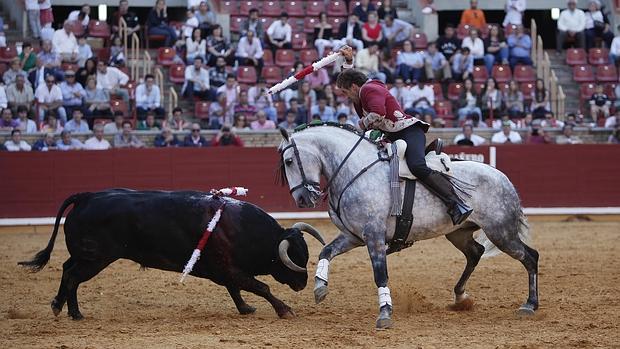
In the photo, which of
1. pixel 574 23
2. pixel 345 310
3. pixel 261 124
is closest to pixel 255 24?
pixel 261 124

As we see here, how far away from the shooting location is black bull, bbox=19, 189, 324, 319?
862 cm

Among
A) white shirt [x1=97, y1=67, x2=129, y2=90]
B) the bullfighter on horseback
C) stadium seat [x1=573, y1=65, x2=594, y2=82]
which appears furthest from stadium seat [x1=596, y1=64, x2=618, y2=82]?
the bullfighter on horseback

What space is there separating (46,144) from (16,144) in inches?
18.3

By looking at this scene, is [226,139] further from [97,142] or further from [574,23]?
[574,23]

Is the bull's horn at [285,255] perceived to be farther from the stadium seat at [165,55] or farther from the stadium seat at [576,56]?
the stadium seat at [576,56]

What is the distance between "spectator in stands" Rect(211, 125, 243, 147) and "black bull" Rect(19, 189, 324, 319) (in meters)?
8.50

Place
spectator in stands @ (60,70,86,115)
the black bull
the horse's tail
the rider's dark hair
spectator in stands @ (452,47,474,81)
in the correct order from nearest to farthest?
the rider's dark hair → the black bull → the horse's tail → spectator in stands @ (60,70,86,115) → spectator in stands @ (452,47,474,81)

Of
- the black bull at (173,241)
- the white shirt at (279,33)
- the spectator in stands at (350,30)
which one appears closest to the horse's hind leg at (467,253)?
the black bull at (173,241)

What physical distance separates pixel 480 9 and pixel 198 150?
879 centimetres

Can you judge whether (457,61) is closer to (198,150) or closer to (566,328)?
(198,150)

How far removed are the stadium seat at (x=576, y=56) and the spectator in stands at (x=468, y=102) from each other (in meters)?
3.07

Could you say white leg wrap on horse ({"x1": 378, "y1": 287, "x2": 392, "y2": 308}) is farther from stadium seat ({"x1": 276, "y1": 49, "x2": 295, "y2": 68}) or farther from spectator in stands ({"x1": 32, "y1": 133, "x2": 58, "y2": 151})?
stadium seat ({"x1": 276, "y1": 49, "x2": 295, "y2": 68})

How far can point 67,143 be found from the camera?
17.1 meters

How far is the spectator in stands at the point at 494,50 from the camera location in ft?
68.5
